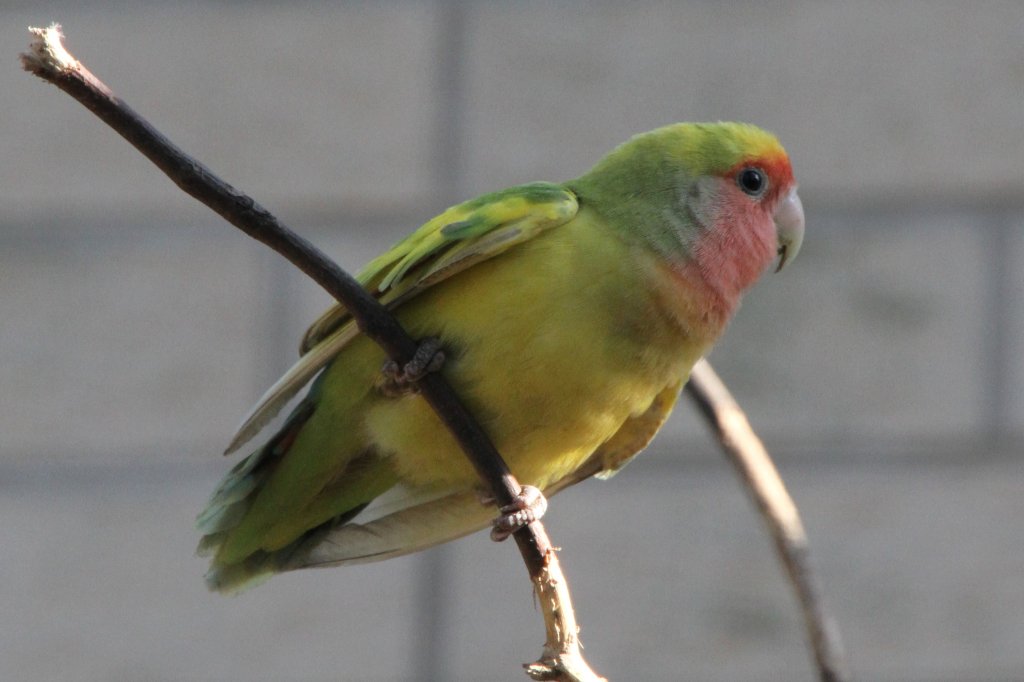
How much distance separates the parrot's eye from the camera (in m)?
2.18

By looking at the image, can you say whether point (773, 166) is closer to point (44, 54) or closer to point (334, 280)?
point (334, 280)

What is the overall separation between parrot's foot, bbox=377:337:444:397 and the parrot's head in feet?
1.24

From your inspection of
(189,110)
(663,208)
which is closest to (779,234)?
(663,208)

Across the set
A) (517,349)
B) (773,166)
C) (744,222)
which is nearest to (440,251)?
(517,349)

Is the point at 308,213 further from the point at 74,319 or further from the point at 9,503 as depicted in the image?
the point at 9,503

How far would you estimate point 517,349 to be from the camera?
1.85 metres

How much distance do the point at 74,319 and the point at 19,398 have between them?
0.96 feet

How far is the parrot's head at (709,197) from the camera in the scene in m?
2.04

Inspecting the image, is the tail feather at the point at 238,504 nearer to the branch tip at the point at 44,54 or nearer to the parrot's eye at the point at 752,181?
the parrot's eye at the point at 752,181

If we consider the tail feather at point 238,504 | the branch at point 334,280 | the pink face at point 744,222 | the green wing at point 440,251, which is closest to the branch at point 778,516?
the pink face at point 744,222

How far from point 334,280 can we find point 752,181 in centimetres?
96

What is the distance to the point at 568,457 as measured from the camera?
78.9 inches


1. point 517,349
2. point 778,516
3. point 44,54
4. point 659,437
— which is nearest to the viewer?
point 44,54

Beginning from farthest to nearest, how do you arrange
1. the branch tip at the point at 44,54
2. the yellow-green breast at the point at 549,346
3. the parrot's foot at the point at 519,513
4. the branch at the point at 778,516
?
the branch at the point at 778,516 < the yellow-green breast at the point at 549,346 < the parrot's foot at the point at 519,513 < the branch tip at the point at 44,54
